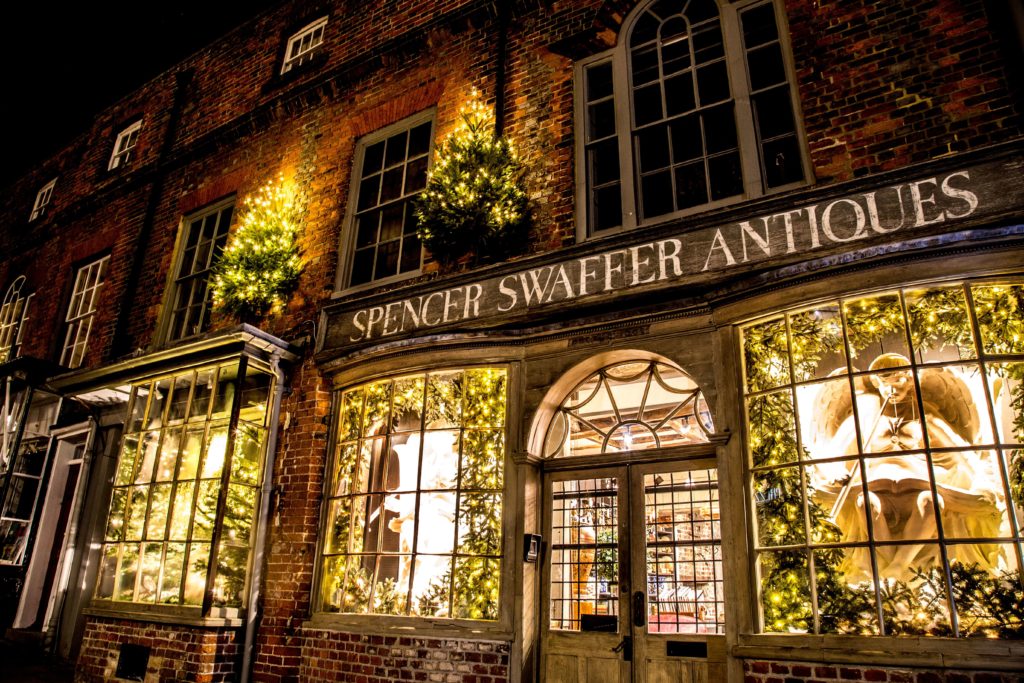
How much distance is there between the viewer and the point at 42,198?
13.2 m

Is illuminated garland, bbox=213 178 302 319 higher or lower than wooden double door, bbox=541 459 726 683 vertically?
higher

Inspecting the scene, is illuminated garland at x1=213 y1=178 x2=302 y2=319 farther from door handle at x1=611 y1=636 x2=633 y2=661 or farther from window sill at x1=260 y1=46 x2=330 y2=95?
door handle at x1=611 y1=636 x2=633 y2=661

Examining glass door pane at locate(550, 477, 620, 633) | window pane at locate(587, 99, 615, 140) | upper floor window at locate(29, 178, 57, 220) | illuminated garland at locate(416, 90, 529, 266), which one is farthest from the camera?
upper floor window at locate(29, 178, 57, 220)

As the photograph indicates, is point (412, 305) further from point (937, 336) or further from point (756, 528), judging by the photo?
point (937, 336)

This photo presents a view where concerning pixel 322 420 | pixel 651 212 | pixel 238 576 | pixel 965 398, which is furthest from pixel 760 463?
pixel 238 576

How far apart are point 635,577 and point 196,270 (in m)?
7.05

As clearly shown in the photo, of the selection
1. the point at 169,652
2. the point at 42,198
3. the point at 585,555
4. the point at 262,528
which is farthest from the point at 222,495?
the point at 42,198

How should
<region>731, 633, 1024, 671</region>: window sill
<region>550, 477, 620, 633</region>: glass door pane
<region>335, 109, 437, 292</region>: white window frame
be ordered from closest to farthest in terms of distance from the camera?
1. <region>731, 633, 1024, 671</region>: window sill
2. <region>550, 477, 620, 633</region>: glass door pane
3. <region>335, 109, 437, 292</region>: white window frame

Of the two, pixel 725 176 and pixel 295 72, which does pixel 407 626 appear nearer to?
pixel 725 176

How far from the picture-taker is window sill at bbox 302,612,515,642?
15.9ft

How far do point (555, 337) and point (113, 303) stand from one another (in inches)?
289

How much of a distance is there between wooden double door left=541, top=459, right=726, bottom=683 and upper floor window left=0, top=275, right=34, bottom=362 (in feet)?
35.5

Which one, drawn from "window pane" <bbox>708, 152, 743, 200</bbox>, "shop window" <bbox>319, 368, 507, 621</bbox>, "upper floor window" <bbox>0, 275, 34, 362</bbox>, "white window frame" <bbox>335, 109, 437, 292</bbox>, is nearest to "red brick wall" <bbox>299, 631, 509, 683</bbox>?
"shop window" <bbox>319, 368, 507, 621</bbox>

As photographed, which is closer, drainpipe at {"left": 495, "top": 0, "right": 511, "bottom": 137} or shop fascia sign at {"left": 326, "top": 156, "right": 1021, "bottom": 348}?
shop fascia sign at {"left": 326, "top": 156, "right": 1021, "bottom": 348}
